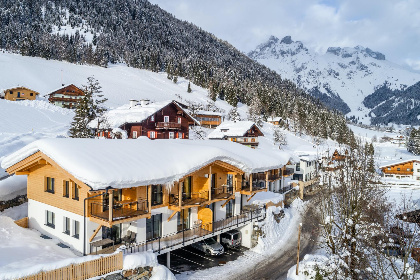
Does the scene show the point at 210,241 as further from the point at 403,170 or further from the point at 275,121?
the point at 275,121

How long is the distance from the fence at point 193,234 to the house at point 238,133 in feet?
145

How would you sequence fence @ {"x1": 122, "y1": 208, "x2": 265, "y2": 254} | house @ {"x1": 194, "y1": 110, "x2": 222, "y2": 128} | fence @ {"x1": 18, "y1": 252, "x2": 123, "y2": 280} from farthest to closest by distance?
house @ {"x1": 194, "y1": 110, "x2": 222, "y2": 128}, fence @ {"x1": 122, "y1": 208, "x2": 265, "y2": 254}, fence @ {"x1": 18, "y1": 252, "x2": 123, "y2": 280}

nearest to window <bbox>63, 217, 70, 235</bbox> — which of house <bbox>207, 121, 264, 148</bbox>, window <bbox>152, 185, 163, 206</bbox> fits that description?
window <bbox>152, 185, 163, 206</bbox>

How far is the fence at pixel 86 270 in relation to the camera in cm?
1398

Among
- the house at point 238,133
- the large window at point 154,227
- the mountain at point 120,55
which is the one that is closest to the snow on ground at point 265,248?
the large window at point 154,227

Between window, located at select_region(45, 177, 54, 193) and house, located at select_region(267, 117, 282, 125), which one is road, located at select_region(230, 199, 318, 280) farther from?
house, located at select_region(267, 117, 282, 125)

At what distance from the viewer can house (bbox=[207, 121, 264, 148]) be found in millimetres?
73375

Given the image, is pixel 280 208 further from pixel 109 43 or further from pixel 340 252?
pixel 109 43

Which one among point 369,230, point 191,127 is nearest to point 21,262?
point 369,230

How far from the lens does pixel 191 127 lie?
85.8 metres

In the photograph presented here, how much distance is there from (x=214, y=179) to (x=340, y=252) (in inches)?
424

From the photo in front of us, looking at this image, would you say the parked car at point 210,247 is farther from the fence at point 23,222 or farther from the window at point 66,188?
the fence at point 23,222

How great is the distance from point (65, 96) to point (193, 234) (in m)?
78.4

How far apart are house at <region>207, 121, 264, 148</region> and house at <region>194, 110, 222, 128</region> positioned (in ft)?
73.1
